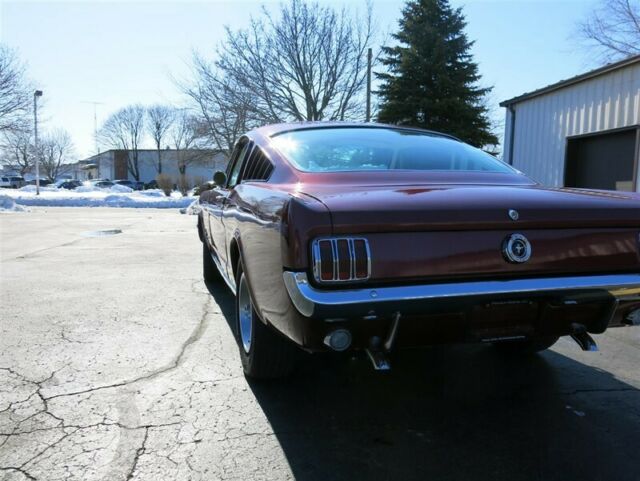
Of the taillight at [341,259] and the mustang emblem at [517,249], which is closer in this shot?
the taillight at [341,259]

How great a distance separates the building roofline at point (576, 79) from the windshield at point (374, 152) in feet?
23.8

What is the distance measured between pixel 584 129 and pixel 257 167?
902cm

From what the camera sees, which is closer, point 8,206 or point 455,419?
point 455,419

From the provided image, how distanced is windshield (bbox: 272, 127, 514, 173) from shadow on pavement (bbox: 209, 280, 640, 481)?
1.35 metres

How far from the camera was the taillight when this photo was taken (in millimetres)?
2148

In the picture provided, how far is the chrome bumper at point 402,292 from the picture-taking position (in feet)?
6.94

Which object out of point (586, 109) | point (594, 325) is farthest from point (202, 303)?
point (586, 109)

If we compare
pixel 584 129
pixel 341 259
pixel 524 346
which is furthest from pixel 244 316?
pixel 584 129

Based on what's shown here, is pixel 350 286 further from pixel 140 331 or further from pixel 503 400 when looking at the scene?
pixel 140 331

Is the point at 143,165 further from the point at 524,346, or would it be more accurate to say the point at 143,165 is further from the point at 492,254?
the point at 492,254

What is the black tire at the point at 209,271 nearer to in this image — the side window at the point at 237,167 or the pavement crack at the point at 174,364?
the pavement crack at the point at 174,364

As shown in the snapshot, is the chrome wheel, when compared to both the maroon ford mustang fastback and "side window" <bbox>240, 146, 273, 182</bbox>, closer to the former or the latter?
the maroon ford mustang fastback

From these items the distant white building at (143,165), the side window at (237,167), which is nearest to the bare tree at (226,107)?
the side window at (237,167)

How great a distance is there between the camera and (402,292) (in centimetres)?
218
